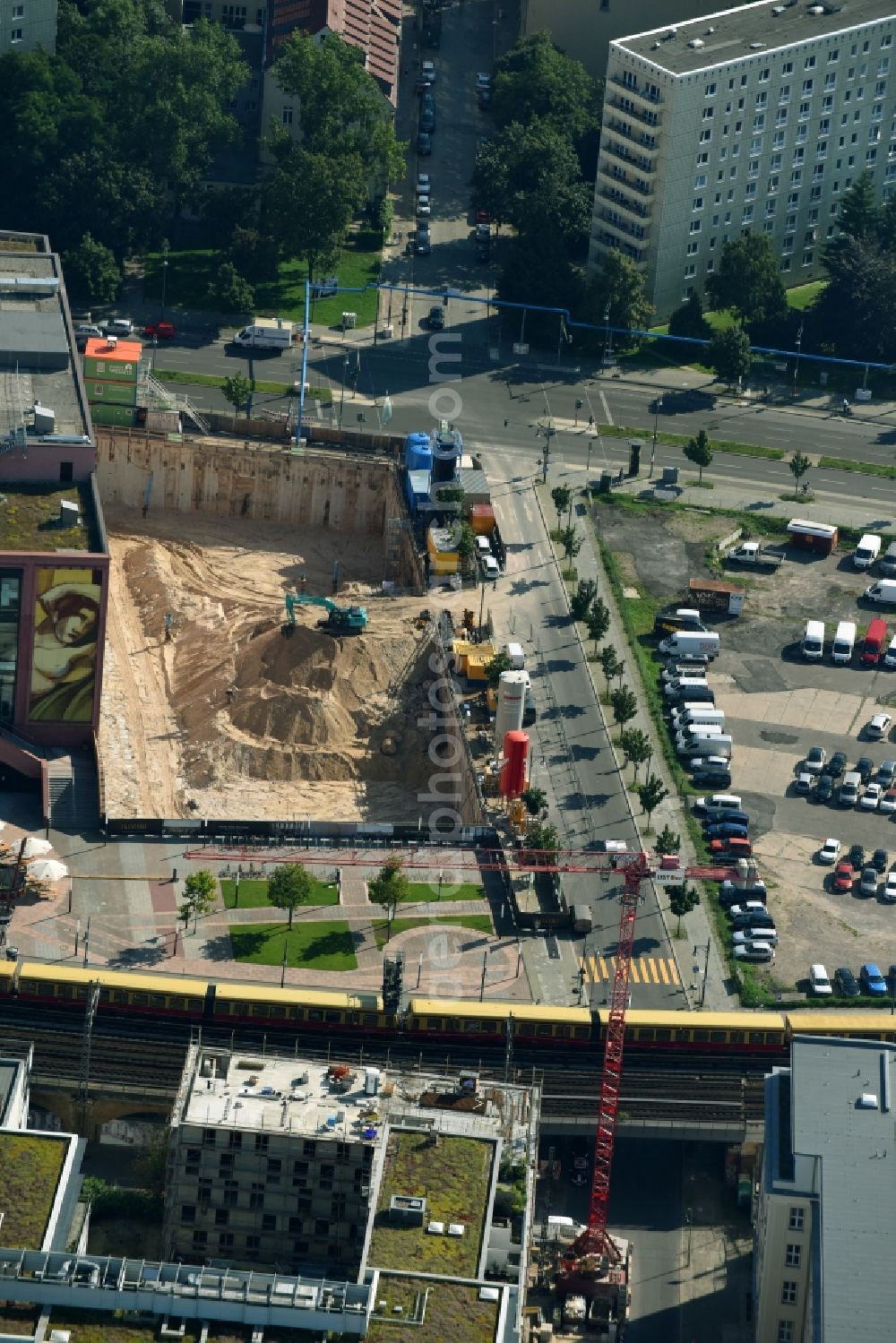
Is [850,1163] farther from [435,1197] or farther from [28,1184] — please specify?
[28,1184]

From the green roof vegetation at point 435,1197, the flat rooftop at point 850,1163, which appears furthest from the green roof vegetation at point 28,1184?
the flat rooftop at point 850,1163

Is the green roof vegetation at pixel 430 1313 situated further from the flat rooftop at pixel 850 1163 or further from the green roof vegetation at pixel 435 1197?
the flat rooftop at pixel 850 1163

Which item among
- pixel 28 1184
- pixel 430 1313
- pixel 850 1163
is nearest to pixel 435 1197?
pixel 430 1313

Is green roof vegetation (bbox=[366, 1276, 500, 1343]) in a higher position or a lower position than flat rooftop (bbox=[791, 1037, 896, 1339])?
lower

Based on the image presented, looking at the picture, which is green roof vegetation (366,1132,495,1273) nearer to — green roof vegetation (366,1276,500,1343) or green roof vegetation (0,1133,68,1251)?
green roof vegetation (366,1276,500,1343)

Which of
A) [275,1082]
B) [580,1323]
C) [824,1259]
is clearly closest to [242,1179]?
[275,1082]

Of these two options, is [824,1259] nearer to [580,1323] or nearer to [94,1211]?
[580,1323]

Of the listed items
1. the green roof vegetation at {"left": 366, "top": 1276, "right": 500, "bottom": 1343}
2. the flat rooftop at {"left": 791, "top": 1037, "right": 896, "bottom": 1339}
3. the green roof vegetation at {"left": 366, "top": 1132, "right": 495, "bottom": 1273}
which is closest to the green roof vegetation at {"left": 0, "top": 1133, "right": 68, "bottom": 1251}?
the green roof vegetation at {"left": 366, "top": 1132, "right": 495, "bottom": 1273}
